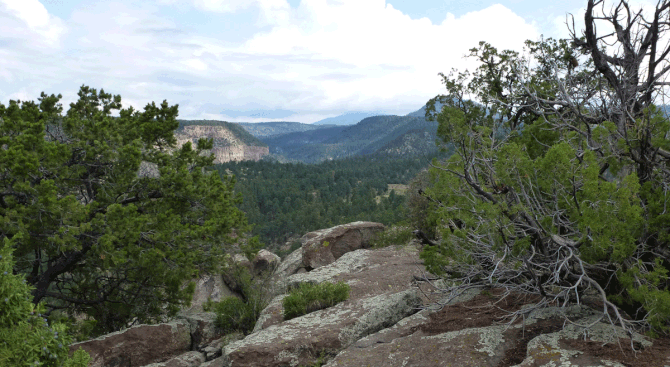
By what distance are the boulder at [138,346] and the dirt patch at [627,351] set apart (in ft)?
26.6

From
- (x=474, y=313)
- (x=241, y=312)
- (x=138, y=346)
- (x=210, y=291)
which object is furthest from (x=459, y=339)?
(x=210, y=291)

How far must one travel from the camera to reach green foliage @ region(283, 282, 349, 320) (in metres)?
8.80

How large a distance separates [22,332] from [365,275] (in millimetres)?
8218

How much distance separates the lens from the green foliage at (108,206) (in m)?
10.6

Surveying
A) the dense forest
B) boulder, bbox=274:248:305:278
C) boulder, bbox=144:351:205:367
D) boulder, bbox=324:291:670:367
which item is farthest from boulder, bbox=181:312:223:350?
the dense forest

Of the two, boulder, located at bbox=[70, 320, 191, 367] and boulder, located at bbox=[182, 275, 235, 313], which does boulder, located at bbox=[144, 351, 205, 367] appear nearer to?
boulder, located at bbox=[70, 320, 191, 367]

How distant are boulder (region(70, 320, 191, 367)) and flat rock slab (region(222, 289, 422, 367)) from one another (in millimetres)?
3063

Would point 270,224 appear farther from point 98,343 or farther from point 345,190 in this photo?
point 98,343

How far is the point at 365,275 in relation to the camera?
11562mm

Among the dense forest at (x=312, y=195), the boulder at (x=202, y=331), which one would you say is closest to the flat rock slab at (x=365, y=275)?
the boulder at (x=202, y=331)

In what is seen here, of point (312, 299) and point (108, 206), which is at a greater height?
point (108, 206)

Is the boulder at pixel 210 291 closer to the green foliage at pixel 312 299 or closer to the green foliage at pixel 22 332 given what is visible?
the green foliage at pixel 312 299

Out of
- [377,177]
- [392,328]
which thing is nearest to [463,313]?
[392,328]

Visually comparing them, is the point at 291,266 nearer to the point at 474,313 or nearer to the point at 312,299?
the point at 312,299
